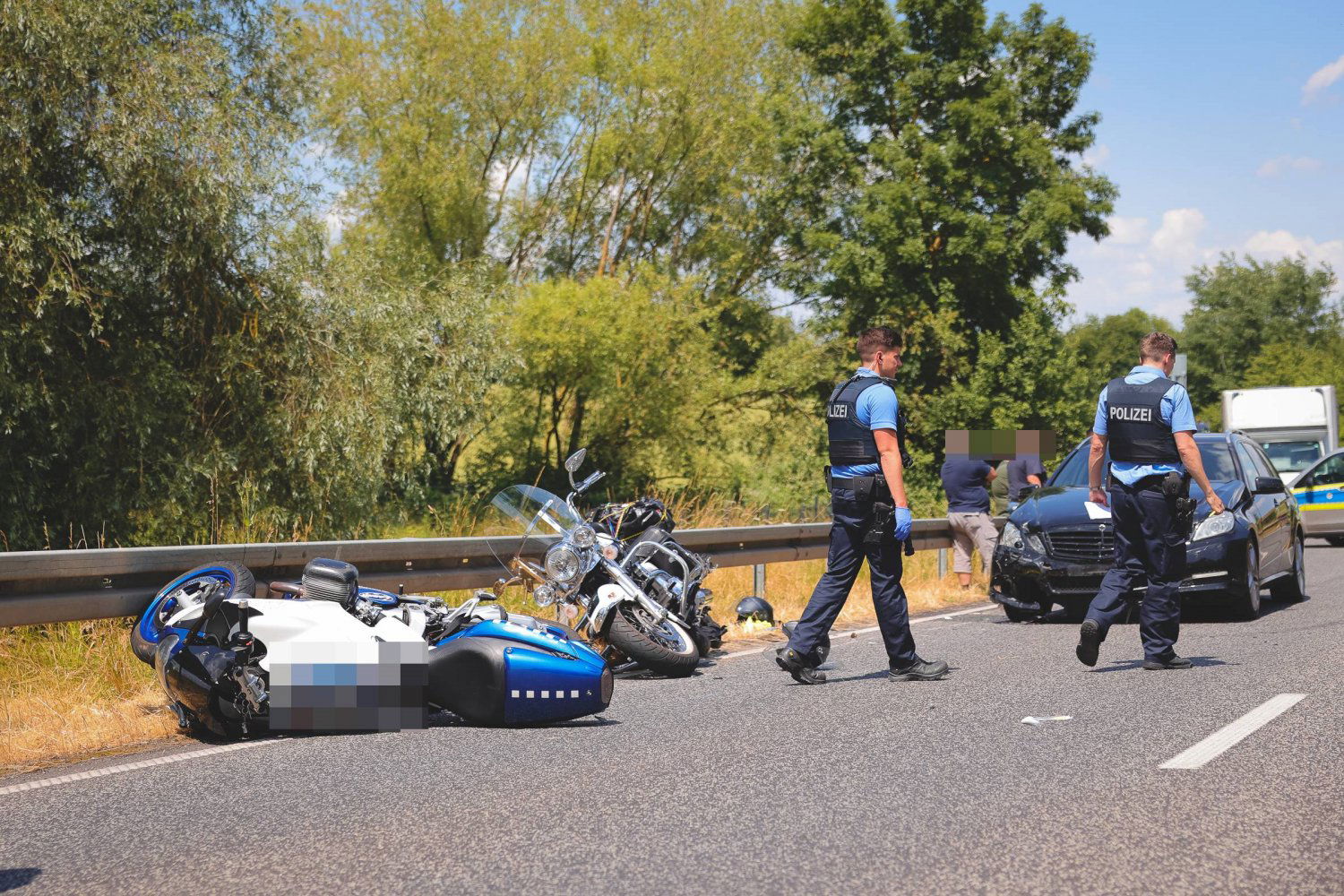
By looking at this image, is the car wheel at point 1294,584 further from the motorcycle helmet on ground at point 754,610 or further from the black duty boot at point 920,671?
the black duty boot at point 920,671

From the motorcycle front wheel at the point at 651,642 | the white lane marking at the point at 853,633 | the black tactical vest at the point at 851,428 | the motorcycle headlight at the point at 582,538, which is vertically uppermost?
the black tactical vest at the point at 851,428

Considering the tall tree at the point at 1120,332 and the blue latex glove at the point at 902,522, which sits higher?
the tall tree at the point at 1120,332

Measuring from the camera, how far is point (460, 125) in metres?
33.2

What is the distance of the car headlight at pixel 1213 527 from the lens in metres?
10.7

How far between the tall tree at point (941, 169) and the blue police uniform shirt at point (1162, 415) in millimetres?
25592

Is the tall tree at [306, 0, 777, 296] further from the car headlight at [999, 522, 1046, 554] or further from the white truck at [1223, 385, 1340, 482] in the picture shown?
the car headlight at [999, 522, 1046, 554]

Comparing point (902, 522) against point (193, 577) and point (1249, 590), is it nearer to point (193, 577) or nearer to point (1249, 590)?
point (193, 577)

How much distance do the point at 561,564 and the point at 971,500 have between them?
23.5 ft

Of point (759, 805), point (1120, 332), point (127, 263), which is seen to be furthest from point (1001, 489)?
point (1120, 332)

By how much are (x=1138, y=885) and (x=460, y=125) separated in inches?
1238

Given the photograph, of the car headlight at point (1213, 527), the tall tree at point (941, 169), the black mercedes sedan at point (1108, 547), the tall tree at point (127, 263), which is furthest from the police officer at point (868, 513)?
the tall tree at point (941, 169)

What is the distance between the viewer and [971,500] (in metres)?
14.1

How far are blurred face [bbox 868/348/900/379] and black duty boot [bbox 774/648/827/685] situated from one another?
66.0 inches

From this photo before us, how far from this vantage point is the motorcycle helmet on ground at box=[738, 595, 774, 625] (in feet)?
35.8
